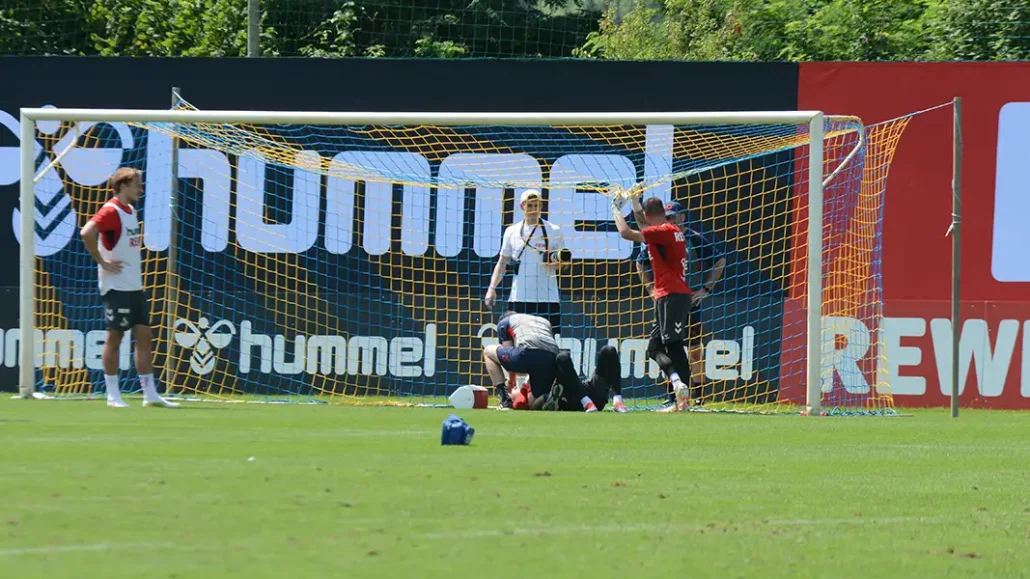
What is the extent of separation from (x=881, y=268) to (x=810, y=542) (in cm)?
949

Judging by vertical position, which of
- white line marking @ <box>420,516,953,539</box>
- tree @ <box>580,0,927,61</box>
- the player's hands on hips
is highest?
tree @ <box>580,0,927,61</box>

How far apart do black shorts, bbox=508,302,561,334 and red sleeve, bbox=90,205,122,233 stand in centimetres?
369

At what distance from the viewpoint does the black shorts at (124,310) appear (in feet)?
40.7

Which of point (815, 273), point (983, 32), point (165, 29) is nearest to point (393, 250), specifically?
point (815, 273)

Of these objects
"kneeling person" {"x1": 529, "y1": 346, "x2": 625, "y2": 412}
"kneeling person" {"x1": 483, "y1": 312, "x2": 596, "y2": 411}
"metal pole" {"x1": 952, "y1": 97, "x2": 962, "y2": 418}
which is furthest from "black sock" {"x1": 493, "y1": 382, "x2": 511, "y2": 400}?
"metal pole" {"x1": 952, "y1": 97, "x2": 962, "y2": 418}

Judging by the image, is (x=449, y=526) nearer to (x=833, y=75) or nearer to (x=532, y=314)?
(x=532, y=314)

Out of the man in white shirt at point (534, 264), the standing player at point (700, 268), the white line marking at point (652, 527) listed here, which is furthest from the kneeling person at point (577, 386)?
the white line marking at point (652, 527)

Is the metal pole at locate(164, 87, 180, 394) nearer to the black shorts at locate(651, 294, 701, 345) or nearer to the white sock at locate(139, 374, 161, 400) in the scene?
the white sock at locate(139, 374, 161, 400)

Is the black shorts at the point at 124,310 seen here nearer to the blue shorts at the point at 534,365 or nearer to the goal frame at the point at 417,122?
the goal frame at the point at 417,122

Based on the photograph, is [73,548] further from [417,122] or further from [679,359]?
[417,122]

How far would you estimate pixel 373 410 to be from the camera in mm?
13070

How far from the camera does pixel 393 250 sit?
52.5ft

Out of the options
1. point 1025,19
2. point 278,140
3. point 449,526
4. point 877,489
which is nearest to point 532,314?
point 278,140

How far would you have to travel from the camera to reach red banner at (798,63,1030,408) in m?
15.3
